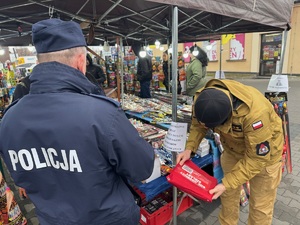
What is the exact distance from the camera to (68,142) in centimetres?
87

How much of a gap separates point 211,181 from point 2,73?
3.94 metres

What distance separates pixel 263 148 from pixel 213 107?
47 centimetres

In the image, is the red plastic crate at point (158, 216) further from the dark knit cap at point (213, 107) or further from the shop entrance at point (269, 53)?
the shop entrance at point (269, 53)

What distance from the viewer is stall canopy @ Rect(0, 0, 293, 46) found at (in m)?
1.98

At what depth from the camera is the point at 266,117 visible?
1.45 meters

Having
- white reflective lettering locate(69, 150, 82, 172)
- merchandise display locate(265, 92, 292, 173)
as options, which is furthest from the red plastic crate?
merchandise display locate(265, 92, 292, 173)

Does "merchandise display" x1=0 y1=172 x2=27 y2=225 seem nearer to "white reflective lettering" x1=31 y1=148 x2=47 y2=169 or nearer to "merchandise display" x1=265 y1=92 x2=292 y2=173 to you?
"white reflective lettering" x1=31 y1=148 x2=47 y2=169

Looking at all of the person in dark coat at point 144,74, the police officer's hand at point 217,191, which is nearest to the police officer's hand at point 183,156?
the police officer's hand at point 217,191

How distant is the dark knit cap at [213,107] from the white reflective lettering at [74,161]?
2.60 feet

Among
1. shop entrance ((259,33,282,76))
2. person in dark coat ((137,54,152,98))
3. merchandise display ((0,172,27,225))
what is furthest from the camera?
shop entrance ((259,33,282,76))

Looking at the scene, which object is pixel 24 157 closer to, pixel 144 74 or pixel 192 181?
pixel 192 181

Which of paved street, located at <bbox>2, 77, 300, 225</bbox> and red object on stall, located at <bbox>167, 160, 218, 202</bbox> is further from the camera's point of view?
paved street, located at <bbox>2, 77, 300, 225</bbox>

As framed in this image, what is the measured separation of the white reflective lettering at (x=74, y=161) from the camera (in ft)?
2.91

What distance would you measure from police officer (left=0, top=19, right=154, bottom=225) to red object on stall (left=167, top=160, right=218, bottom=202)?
65 cm
